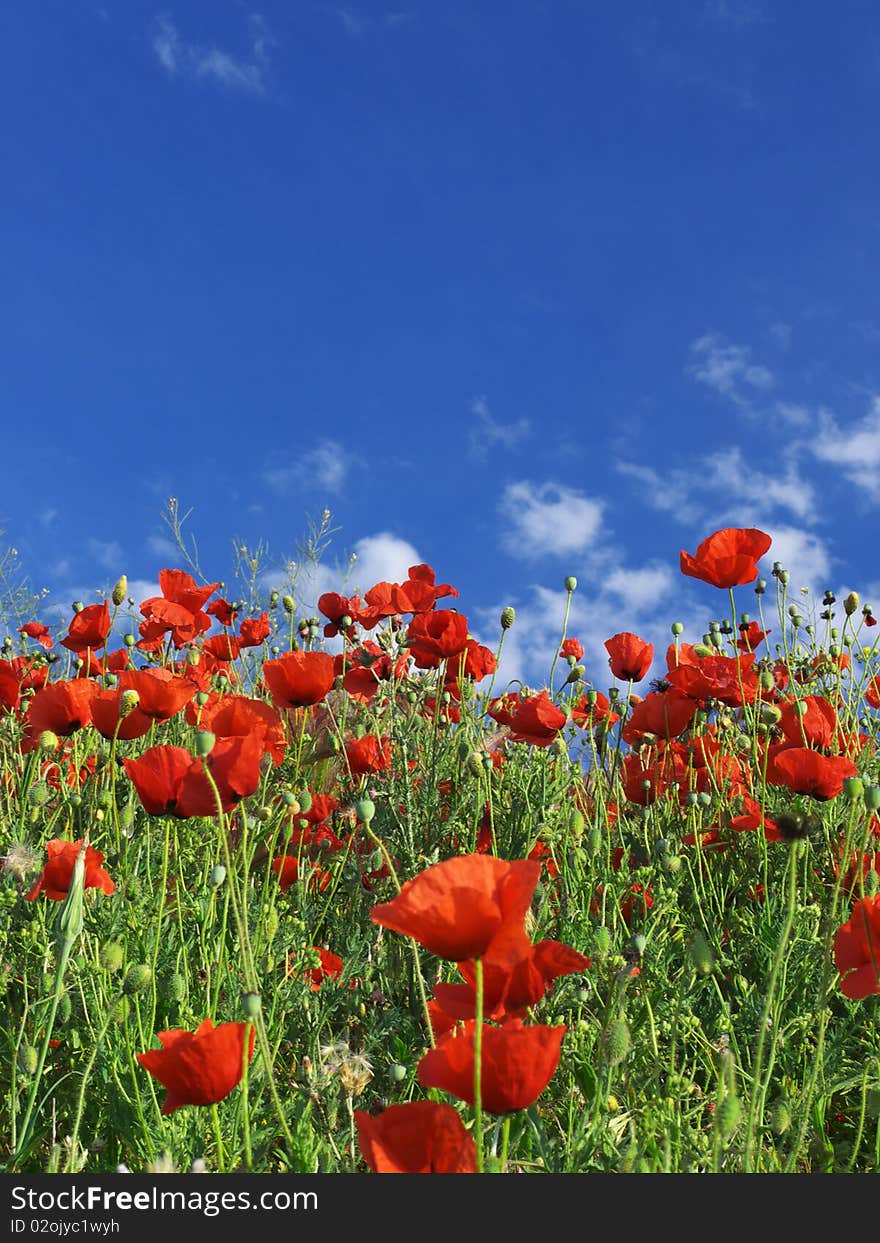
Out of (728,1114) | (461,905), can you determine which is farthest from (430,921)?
(728,1114)

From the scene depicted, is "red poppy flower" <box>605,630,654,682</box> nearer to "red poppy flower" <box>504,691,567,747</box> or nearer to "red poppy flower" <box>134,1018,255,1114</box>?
"red poppy flower" <box>504,691,567,747</box>

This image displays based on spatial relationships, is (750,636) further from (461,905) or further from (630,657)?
(461,905)

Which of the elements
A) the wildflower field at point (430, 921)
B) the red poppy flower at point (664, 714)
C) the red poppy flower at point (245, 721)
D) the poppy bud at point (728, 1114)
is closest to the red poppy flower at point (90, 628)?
the wildflower field at point (430, 921)

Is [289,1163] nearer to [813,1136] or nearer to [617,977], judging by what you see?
[617,977]

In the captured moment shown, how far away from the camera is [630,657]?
10.5ft

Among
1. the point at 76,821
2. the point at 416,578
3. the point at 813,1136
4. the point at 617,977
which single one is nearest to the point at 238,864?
the point at 76,821

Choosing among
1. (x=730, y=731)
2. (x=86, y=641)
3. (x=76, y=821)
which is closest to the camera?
(x=76, y=821)

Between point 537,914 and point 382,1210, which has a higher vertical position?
point 537,914

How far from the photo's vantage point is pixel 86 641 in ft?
11.4

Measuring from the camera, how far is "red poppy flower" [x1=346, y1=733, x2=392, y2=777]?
9.95 ft

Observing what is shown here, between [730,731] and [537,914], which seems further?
[730,731]

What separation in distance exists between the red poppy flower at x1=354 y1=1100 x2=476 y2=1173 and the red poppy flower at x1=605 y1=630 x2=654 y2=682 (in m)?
2.27

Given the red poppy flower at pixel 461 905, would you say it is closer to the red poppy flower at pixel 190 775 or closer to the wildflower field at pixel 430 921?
the wildflower field at pixel 430 921

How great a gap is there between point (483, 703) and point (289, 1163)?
244 centimetres
